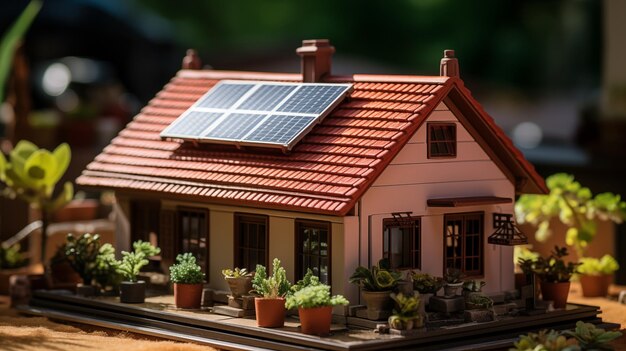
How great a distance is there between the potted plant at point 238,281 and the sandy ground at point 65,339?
3.99ft

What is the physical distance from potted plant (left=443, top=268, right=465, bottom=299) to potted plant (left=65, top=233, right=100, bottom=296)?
554cm

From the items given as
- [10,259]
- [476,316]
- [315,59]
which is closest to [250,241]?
[315,59]

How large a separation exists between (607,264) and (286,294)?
23.0 feet

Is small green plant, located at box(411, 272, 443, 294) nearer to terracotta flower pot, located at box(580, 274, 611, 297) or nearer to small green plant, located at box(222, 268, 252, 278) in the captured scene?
small green plant, located at box(222, 268, 252, 278)

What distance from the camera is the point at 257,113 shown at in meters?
20.8

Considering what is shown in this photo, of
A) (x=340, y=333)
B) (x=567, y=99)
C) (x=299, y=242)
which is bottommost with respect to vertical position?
(x=340, y=333)

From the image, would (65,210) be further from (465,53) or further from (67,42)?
(465,53)

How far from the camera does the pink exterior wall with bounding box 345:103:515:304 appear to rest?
19.0 metres

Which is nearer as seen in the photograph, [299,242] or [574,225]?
[299,242]

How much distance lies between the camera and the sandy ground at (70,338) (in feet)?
60.5

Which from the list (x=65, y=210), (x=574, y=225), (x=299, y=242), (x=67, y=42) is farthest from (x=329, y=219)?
(x=67, y=42)

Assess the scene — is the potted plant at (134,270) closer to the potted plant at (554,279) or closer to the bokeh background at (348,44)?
the potted plant at (554,279)

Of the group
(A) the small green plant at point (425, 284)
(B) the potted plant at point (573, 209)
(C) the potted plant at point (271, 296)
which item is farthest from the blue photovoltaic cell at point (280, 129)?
(B) the potted plant at point (573, 209)

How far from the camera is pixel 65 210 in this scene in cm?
2767
